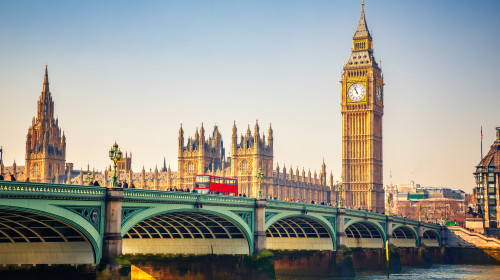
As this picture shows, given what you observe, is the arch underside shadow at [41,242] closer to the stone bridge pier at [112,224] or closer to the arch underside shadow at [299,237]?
the stone bridge pier at [112,224]

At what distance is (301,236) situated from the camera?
6806 cm

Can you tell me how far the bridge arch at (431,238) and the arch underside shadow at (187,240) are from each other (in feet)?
163

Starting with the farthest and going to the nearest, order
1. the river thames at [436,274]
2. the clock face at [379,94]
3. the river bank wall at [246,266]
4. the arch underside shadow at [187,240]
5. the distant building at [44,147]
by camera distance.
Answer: the distant building at [44,147] → the clock face at [379,94] → the river thames at [436,274] → the arch underside shadow at [187,240] → the river bank wall at [246,266]

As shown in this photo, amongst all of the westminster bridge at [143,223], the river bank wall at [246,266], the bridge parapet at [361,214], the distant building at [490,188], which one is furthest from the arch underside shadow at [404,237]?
the distant building at [490,188]

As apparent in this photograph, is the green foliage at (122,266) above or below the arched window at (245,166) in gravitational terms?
below

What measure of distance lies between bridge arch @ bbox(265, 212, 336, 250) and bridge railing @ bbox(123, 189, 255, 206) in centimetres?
1400

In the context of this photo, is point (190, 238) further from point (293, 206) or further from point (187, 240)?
point (293, 206)

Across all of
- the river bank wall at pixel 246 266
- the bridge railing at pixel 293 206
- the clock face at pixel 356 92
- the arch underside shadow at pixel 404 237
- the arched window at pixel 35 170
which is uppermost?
the clock face at pixel 356 92

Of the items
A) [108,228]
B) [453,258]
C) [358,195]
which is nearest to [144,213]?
[108,228]

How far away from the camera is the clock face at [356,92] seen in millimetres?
140375

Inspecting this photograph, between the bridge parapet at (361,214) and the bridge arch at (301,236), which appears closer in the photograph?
the bridge arch at (301,236)

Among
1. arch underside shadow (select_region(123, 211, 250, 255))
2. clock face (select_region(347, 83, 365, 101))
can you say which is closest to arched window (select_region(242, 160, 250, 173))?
clock face (select_region(347, 83, 365, 101))

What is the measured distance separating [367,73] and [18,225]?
107536mm

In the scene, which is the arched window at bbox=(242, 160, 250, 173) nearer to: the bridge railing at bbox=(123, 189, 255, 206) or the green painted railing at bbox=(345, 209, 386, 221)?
the green painted railing at bbox=(345, 209, 386, 221)
